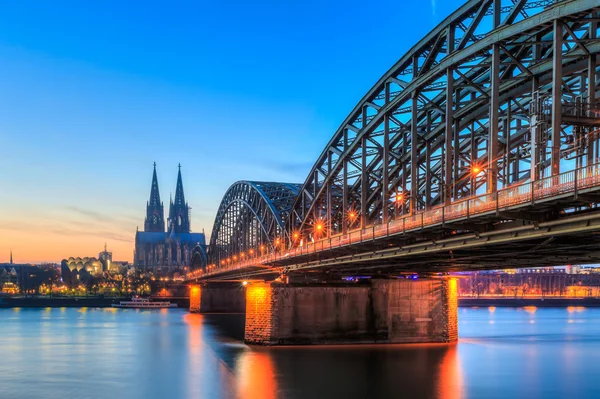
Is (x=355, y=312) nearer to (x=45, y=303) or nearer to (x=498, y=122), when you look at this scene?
(x=498, y=122)

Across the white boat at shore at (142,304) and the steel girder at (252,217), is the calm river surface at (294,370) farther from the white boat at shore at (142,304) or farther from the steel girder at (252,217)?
the white boat at shore at (142,304)

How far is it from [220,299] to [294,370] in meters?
105

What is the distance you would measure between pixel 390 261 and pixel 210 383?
567 inches

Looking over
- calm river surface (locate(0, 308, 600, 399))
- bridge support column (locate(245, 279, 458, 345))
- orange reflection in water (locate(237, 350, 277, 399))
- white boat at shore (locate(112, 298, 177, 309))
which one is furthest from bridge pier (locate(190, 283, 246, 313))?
orange reflection in water (locate(237, 350, 277, 399))

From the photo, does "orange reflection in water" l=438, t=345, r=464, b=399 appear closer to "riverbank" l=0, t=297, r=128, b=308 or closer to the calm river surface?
the calm river surface

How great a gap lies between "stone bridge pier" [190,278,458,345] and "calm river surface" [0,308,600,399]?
1.82 meters

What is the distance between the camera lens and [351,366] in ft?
169

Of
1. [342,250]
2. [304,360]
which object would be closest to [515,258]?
[342,250]

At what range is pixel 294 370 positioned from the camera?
49.9 m

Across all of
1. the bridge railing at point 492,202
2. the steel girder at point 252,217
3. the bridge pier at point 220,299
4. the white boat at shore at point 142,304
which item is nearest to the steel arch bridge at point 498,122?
the bridge railing at point 492,202

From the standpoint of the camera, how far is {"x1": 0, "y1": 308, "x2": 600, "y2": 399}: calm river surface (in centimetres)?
4412

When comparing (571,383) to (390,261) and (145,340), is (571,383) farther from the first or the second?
(145,340)

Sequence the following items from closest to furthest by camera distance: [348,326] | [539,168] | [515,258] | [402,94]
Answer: [539,168] < [515,258] < [402,94] < [348,326]

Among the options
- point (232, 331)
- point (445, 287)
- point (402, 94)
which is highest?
point (402, 94)
